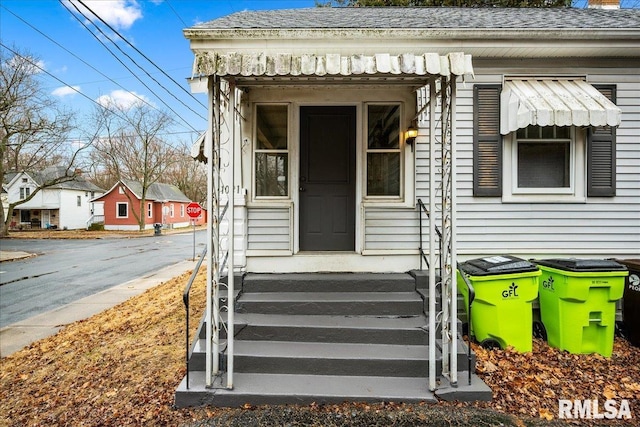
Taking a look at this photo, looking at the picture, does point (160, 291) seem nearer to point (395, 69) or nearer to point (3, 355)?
point (3, 355)

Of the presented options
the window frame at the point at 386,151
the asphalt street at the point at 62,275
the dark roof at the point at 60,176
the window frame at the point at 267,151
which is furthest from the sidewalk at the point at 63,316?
the dark roof at the point at 60,176

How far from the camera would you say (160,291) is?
705 centimetres

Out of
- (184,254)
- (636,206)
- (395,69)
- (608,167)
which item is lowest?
(184,254)

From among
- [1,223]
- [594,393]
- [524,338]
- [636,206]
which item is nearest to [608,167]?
[636,206]

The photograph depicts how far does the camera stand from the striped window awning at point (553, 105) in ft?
11.9

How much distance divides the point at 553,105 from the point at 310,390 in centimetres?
402

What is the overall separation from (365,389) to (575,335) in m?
2.49

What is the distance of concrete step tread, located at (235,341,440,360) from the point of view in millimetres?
3051

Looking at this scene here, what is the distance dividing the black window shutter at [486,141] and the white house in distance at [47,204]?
119 ft

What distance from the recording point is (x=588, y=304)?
11.4ft

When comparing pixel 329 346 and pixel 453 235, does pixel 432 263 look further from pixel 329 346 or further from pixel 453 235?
pixel 329 346

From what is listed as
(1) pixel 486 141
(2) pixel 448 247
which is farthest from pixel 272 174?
(1) pixel 486 141

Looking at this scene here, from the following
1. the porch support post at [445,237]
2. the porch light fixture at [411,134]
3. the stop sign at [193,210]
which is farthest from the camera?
the stop sign at [193,210]

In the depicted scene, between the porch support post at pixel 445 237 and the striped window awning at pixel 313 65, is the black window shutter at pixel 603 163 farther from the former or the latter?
the striped window awning at pixel 313 65
